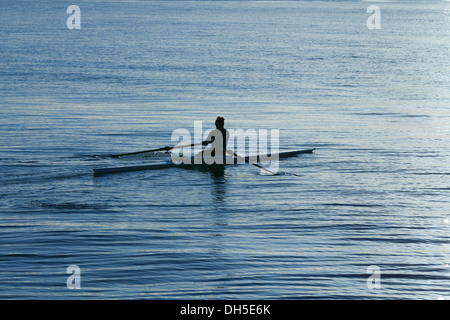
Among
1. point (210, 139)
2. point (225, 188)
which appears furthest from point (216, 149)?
point (225, 188)

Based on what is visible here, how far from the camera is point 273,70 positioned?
5762cm

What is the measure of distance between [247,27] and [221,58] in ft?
147

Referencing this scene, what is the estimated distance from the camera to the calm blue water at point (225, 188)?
1468 cm

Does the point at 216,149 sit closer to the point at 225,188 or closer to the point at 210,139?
the point at 210,139

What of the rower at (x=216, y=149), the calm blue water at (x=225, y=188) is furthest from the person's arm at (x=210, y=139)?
the calm blue water at (x=225, y=188)

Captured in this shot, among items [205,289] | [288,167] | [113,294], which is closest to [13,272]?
[113,294]

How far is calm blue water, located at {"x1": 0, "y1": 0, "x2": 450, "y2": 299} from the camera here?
578 inches

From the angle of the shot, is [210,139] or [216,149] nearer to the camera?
[210,139]

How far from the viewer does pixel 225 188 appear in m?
22.7

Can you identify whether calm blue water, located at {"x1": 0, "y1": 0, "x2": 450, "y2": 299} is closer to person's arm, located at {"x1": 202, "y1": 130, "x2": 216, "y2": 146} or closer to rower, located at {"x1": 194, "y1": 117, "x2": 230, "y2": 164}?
rower, located at {"x1": 194, "y1": 117, "x2": 230, "y2": 164}

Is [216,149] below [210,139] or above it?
below

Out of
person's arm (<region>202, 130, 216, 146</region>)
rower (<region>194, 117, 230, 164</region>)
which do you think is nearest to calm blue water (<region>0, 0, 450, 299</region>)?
rower (<region>194, 117, 230, 164</region>)

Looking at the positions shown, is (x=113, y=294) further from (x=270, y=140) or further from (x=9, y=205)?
(x=270, y=140)

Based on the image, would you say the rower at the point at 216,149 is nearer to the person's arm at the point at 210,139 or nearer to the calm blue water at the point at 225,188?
the person's arm at the point at 210,139
